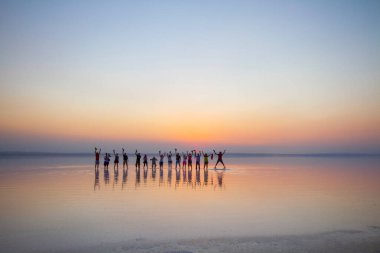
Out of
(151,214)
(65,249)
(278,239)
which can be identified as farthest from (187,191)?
(65,249)

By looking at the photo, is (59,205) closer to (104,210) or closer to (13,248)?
(104,210)

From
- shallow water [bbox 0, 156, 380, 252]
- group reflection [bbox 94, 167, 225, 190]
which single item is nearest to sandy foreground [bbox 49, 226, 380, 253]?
shallow water [bbox 0, 156, 380, 252]

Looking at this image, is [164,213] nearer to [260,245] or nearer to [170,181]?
[260,245]

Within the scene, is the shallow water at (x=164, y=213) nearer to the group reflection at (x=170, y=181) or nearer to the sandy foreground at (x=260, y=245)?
the sandy foreground at (x=260, y=245)

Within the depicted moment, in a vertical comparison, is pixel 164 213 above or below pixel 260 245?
above

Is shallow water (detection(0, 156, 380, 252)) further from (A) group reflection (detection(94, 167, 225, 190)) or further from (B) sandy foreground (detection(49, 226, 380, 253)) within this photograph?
(A) group reflection (detection(94, 167, 225, 190))

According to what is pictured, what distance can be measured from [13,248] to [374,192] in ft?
59.0

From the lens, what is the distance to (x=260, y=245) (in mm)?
8367

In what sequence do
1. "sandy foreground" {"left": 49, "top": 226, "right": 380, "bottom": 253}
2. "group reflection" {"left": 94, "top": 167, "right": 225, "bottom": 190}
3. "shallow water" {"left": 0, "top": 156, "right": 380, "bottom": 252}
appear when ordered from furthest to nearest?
"group reflection" {"left": 94, "top": 167, "right": 225, "bottom": 190}, "shallow water" {"left": 0, "top": 156, "right": 380, "bottom": 252}, "sandy foreground" {"left": 49, "top": 226, "right": 380, "bottom": 253}

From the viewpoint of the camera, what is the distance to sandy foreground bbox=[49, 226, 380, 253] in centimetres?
795

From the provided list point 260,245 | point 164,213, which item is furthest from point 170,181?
point 260,245

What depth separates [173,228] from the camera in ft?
32.3

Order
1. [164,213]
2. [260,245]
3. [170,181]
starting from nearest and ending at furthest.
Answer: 1. [260,245]
2. [164,213]
3. [170,181]

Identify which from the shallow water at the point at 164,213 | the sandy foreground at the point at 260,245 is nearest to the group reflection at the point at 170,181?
the shallow water at the point at 164,213
